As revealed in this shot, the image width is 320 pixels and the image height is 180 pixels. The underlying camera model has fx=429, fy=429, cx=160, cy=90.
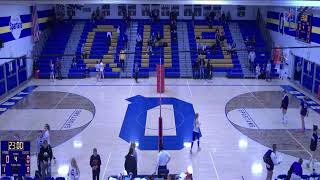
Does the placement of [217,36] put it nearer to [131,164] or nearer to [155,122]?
[155,122]

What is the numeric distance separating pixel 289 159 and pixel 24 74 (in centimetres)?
1996

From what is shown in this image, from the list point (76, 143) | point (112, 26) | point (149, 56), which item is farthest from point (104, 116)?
point (112, 26)

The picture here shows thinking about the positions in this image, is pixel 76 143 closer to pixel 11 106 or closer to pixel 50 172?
pixel 50 172

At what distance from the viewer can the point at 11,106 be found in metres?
22.6

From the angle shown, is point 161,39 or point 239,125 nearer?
point 239,125

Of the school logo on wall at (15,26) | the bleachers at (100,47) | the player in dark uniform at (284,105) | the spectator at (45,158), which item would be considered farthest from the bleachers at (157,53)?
the spectator at (45,158)

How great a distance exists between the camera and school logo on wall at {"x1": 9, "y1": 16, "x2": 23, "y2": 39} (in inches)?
1067

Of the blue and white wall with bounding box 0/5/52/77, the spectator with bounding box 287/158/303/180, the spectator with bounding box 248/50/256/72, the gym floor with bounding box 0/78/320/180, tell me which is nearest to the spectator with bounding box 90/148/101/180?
the gym floor with bounding box 0/78/320/180

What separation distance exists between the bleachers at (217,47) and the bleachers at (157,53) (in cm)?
157

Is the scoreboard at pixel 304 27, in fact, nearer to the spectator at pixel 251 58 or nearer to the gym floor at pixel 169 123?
the gym floor at pixel 169 123

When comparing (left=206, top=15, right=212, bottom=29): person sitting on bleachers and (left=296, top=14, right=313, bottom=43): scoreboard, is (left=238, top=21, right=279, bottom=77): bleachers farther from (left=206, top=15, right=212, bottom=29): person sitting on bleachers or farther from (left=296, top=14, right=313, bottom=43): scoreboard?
(left=296, top=14, right=313, bottom=43): scoreboard

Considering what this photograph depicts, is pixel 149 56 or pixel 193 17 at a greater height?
pixel 193 17

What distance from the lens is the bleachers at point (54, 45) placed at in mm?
31688

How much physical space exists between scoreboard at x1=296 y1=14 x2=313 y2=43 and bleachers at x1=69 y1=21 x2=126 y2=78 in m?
12.8
